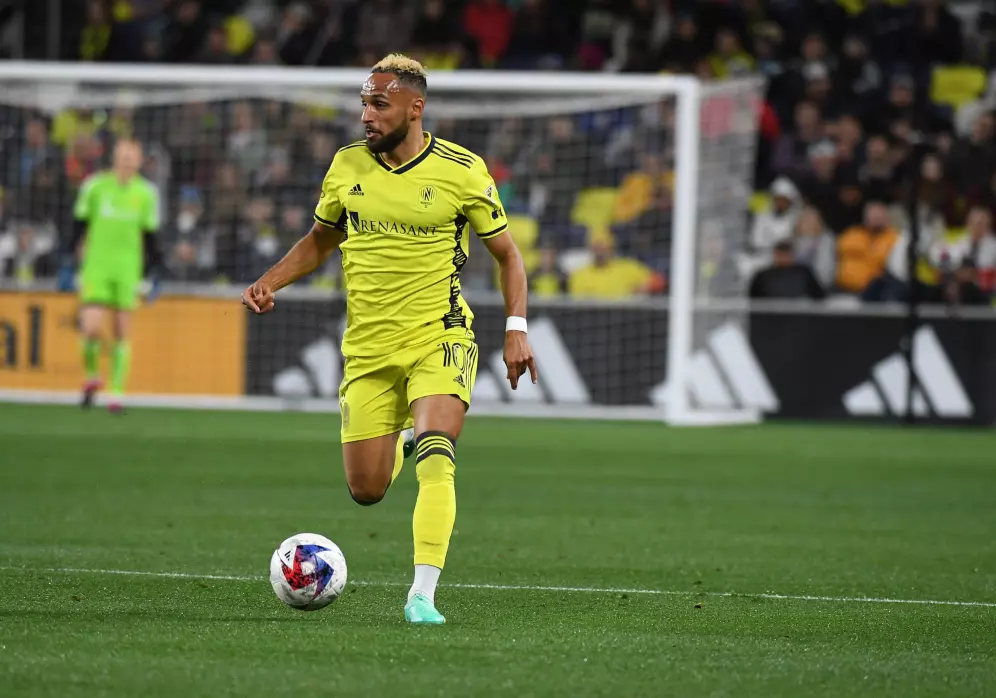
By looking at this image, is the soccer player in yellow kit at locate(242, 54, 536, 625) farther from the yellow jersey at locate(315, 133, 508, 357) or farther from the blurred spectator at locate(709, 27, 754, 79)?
the blurred spectator at locate(709, 27, 754, 79)

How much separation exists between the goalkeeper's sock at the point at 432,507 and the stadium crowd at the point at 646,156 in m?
12.0

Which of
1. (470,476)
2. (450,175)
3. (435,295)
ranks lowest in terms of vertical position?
(470,476)

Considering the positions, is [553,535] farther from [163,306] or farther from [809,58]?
[809,58]

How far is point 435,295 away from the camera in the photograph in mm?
6879

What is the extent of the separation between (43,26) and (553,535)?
15.8 meters

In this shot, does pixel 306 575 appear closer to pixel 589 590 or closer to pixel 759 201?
pixel 589 590

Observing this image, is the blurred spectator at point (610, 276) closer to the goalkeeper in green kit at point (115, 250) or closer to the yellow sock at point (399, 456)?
the goalkeeper in green kit at point (115, 250)

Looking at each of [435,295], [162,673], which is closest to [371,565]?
[435,295]

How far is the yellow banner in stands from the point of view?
1870 cm

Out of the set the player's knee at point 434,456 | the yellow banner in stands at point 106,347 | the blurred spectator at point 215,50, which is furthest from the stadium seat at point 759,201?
the player's knee at point 434,456

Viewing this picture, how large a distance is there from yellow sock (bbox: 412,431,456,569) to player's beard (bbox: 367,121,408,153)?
1.10 meters

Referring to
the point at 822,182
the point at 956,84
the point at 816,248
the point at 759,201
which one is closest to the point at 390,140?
the point at 816,248

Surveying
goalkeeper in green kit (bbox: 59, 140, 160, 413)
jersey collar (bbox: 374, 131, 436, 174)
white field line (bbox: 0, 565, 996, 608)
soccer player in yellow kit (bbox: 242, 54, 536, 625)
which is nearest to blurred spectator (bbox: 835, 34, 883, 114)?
goalkeeper in green kit (bbox: 59, 140, 160, 413)

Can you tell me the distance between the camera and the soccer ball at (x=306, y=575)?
20.5ft
